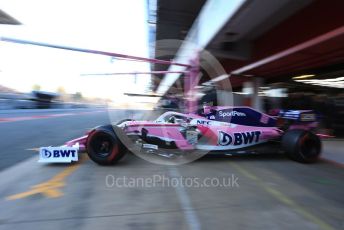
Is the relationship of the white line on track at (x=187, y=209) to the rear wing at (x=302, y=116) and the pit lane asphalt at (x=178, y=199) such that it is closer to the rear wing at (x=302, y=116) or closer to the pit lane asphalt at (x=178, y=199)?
the pit lane asphalt at (x=178, y=199)

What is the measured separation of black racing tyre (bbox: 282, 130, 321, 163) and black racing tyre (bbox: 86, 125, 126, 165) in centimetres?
319

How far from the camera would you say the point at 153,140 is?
6309 millimetres

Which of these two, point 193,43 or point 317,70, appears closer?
point 317,70

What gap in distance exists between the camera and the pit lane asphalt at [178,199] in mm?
3475

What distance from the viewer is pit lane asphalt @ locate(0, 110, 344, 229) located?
3.47m

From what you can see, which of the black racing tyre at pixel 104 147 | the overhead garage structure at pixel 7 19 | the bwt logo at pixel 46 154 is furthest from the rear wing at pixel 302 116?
the overhead garage structure at pixel 7 19

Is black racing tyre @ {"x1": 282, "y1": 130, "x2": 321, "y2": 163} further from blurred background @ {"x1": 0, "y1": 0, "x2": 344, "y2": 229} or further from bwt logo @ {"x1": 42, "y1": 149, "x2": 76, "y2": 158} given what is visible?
bwt logo @ {"x1": 42, "y1": 149, "x2": 76, "y2": 158}

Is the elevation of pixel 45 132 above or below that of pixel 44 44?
below

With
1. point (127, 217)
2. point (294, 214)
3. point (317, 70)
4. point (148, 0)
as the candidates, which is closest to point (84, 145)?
point (127, 217)

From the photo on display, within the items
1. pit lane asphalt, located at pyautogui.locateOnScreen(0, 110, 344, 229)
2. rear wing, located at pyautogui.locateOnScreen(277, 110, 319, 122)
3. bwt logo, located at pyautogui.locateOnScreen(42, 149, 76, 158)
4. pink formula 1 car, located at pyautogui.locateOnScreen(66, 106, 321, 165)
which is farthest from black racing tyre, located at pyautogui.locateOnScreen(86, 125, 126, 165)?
rear wing, located at pyautogui.locateOnScreen(277, 110, 319, 122)

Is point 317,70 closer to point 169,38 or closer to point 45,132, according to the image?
point 169,38

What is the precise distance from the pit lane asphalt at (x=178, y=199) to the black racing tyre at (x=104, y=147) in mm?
184

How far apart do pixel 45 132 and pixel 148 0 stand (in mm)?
5536

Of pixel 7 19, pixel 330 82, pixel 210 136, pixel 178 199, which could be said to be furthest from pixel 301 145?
pixel 7 19
